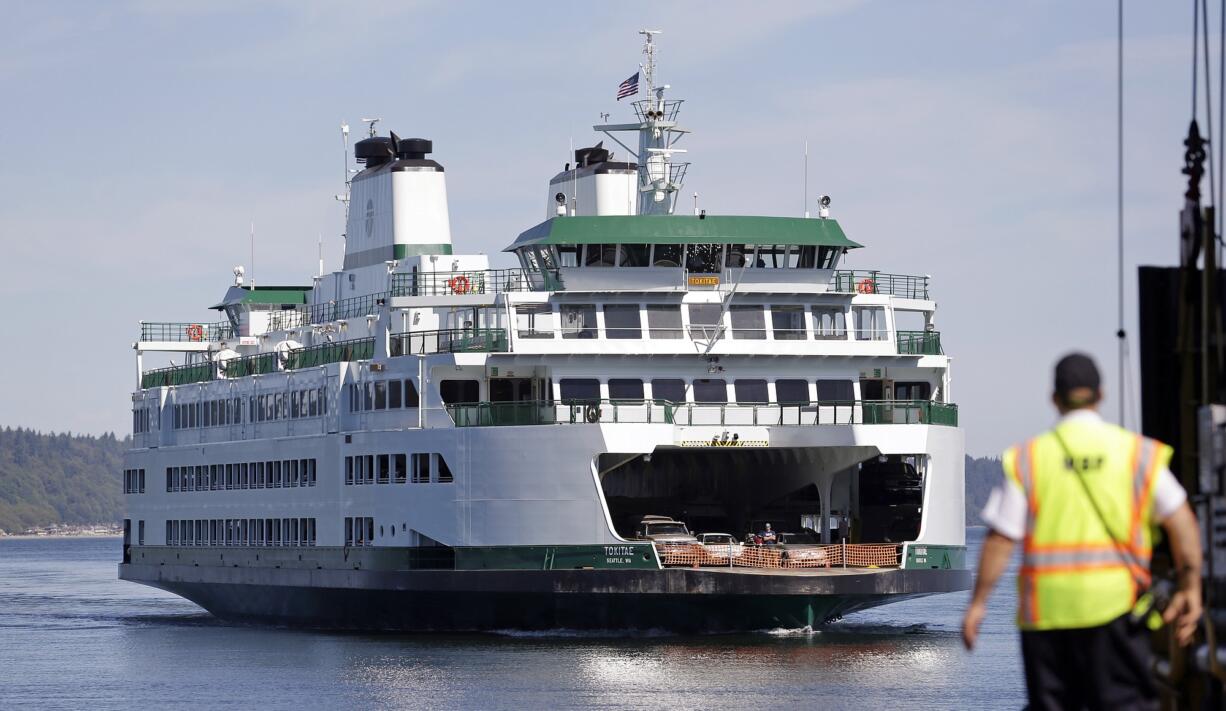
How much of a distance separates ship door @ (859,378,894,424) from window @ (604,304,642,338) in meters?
4.54

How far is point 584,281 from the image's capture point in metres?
41.2

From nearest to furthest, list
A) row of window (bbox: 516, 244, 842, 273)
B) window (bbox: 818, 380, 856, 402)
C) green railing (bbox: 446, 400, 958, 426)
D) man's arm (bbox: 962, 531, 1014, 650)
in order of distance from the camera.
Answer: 1. man's arm (bbox: 962, 531, 1014, 650)
2. green railing (bbox: 446, 400, 958, 426)
3. window (bbox: 818, 380, 856, 402)
4. row of window (bbox: 516, 244, 842, 273)

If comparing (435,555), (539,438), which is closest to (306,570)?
(435,555)

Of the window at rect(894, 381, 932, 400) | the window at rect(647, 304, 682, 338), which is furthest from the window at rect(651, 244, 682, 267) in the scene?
the window at rect(894, 381, 932, 400)

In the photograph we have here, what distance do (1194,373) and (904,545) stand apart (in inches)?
1015

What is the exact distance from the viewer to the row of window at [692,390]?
132 ft

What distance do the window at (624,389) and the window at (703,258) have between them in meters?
2.82

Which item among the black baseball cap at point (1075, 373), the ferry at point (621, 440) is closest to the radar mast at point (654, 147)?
the ferry at point (621, 440)

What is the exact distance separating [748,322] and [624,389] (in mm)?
2866

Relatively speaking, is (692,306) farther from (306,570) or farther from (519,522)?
(306,570)

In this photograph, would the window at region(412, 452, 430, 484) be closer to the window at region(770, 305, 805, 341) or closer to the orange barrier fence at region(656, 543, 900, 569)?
the orange barrier fence at region(656, 543, 900, 569)

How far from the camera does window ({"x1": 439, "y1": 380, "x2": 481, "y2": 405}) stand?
41.7 metres

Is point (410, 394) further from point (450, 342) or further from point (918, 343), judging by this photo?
point (918, 343)

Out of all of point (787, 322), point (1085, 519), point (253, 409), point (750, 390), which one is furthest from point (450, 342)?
point (1085, 519)
